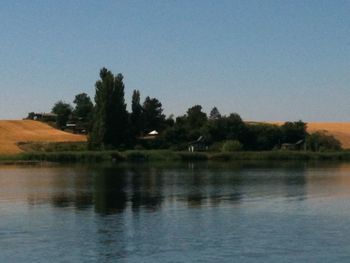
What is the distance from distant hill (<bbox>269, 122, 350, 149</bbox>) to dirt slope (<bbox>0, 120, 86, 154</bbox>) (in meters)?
39.3

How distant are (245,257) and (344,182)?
30.4 m

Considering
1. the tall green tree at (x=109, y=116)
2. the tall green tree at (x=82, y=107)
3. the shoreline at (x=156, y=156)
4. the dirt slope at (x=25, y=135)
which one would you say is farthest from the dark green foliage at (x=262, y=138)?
the tall green tree at (x=82, y=107)

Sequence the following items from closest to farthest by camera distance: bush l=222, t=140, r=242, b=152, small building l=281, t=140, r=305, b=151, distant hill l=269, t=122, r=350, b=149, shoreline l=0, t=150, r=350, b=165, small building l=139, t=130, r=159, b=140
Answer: shoreline l=0, t=150, r=350, b=165, bush l=222, t=140, r=242, b=152, small building l=281, t=140, r=305, b=151, small building l=139, t=130, r=159, b=140, distant hill l=269, t=122, r=350, b=149

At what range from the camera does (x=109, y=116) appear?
89.3 m

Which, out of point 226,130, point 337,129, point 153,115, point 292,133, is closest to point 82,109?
point 153,115

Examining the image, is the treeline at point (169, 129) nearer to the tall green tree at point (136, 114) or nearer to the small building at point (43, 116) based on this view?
the tall green tree at point (136, 114)

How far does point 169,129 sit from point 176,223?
76.0m

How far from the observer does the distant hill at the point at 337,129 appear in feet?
406

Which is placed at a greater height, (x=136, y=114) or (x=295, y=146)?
(x=136, y=114)

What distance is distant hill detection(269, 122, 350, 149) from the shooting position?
4875 inches

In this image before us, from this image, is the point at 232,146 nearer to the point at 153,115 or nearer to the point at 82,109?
the point at 153,115

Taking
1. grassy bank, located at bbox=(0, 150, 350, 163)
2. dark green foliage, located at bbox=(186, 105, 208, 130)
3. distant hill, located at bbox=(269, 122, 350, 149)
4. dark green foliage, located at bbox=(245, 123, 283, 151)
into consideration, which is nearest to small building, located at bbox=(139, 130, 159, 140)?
dark green foliage, located at bbox=(186, 105, 208, 130)

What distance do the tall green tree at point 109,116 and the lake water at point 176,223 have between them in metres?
41.5

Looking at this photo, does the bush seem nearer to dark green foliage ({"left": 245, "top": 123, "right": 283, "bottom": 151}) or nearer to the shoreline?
the shoreline
